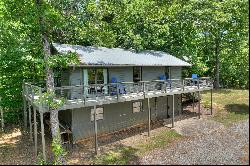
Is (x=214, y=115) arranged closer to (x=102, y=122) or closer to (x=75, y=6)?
(x=102, y=122)

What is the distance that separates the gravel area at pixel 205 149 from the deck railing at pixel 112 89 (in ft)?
16.5

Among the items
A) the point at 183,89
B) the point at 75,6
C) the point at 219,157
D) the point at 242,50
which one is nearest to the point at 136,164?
the point at 219,157

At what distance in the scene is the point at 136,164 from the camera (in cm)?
1641

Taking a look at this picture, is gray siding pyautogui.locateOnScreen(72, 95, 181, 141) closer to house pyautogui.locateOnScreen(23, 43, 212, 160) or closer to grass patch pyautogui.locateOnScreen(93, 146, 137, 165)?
house pyautogui.locateOnScreen(23, 43, 212, 160)

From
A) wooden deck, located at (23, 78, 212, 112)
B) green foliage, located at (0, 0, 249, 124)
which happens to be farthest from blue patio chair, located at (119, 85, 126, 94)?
green foliage, located at (0, 0, 249, 124)

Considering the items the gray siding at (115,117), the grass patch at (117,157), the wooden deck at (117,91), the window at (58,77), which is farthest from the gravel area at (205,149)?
the window at (58,77)

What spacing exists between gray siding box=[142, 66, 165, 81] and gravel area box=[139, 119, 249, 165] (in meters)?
6.56

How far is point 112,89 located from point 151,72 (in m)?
5.95

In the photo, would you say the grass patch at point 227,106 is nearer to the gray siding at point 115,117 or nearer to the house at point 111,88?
the house at point 111,88

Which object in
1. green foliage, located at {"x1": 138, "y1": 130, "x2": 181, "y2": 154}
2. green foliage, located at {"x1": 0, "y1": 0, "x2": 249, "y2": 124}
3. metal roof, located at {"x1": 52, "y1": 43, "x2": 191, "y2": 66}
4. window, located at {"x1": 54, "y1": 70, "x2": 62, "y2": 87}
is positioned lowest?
green foliage, located at {"x1": 138, "y1": 130, "x2": 181, "y2": 154}

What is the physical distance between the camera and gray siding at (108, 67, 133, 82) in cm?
2228

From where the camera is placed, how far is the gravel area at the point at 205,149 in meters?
15.8

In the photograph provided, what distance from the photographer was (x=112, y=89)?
2109 centimetres

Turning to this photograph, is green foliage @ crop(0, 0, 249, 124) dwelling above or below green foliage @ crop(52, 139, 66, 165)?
above
